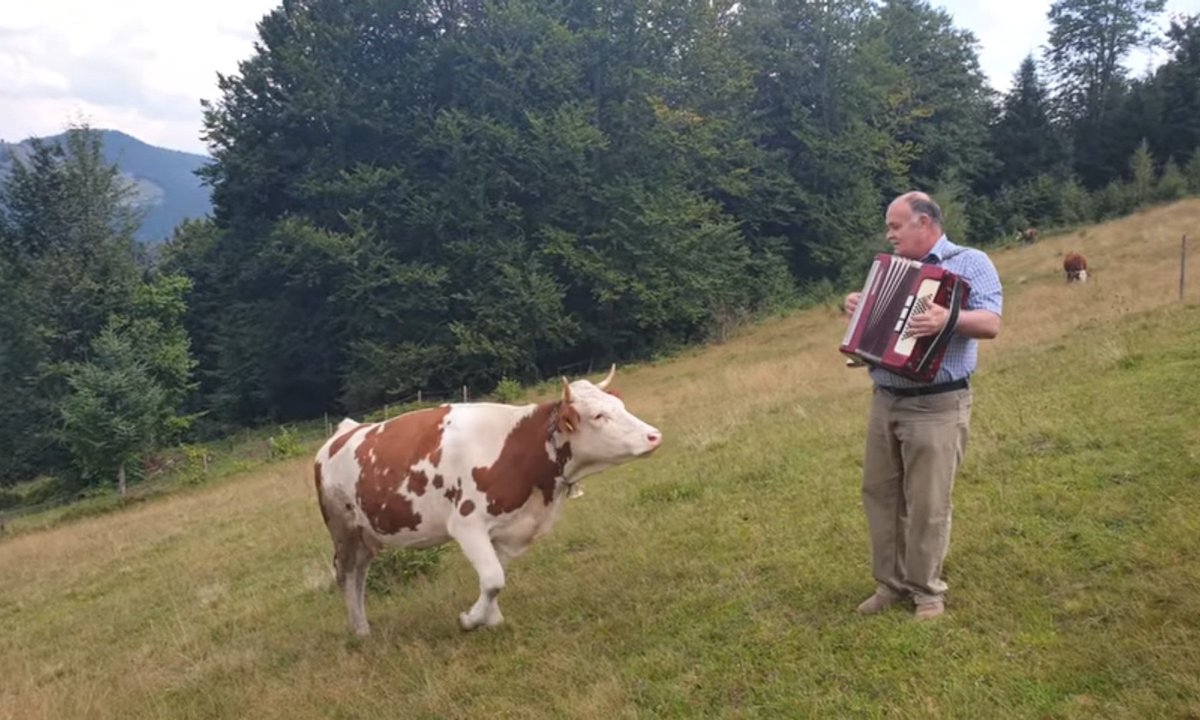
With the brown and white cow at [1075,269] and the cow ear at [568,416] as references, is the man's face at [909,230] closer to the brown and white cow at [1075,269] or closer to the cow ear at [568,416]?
the cow ear at [568,416]

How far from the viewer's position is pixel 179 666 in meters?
7.79

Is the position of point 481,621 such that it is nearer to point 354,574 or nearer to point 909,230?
point 354,574

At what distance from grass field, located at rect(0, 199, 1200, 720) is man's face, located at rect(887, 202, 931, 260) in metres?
2.08

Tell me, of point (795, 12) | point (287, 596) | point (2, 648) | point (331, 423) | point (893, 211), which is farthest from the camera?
point (795, 12)

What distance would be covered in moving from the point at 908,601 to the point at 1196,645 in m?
1.52

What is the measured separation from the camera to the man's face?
513 cm

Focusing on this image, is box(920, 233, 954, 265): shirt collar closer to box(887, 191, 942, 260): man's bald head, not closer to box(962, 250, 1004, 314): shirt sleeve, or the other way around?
box(887, 191, 942, 260): man's bald head

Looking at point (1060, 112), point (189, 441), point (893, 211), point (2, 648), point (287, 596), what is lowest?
point (189, 441)

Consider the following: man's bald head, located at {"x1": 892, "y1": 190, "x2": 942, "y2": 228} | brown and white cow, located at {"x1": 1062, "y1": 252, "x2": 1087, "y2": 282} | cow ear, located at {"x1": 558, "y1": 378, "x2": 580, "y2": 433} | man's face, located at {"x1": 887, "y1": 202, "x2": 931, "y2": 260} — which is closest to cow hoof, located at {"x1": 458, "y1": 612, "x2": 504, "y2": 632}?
cow ear, located at {"x1": 558, "y1": 378, "x2": 580, "y2": 433}

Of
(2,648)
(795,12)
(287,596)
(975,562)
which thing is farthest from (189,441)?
(975,562)

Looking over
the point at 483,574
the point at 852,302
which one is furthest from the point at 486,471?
the point at 852,302

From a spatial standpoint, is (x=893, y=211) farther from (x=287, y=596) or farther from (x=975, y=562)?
(x=287, y=596)

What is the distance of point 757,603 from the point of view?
590 centimetres

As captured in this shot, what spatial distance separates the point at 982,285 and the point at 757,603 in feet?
8.05
